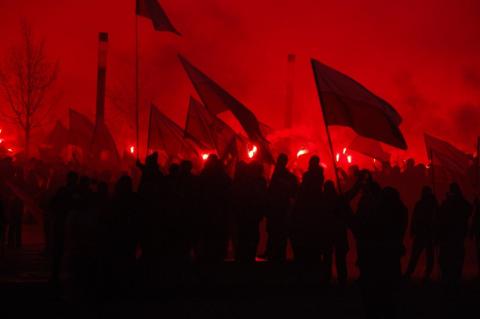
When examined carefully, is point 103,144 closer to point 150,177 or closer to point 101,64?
point 150,177

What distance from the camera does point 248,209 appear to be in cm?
1302

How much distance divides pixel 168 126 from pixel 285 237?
6292mm

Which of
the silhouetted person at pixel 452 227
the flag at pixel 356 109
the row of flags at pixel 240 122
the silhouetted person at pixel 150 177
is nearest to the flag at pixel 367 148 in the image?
the row of flags at pixel 240 122

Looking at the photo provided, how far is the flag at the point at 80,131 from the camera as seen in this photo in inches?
802

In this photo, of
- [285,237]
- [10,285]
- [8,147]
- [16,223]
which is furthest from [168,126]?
[8,147]

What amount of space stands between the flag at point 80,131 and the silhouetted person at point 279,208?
326 inches

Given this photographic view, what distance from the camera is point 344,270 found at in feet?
42.1

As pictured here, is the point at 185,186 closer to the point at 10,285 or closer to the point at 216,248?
the point at 216,248

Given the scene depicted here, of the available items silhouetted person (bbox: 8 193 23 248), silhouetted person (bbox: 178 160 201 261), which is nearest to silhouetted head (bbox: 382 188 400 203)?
silhouetted person (bbox: 178 160 201 261)

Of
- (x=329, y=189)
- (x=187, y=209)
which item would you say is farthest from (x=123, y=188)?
(x=329, y=189)

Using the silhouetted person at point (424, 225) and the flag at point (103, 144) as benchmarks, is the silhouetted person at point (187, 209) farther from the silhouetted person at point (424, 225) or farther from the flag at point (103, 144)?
the flag at point (103, 144)

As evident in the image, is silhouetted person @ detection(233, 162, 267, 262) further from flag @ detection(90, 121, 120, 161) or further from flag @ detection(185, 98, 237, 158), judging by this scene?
flag @ detection(90, 121, 120, 161)

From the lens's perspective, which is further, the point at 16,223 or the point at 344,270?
the point at 16,223

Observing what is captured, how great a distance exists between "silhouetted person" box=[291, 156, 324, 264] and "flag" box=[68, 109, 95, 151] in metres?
9.22
